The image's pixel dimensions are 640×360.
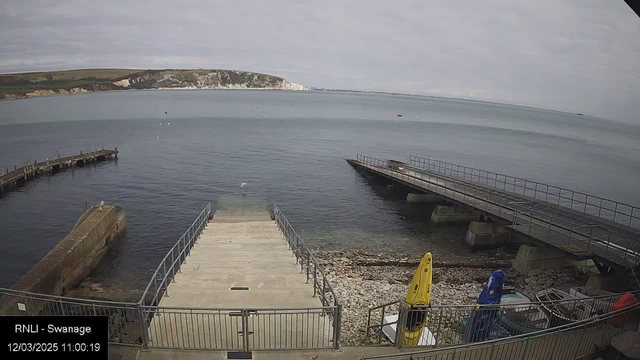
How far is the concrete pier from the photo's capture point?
918 cm

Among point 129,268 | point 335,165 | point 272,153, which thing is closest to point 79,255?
point 129,268

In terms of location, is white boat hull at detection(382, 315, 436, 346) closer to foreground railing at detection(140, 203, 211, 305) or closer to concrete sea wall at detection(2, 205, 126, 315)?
foreground railing at detection(140, 203, 211, 305)

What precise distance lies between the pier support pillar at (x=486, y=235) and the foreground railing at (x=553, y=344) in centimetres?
1697

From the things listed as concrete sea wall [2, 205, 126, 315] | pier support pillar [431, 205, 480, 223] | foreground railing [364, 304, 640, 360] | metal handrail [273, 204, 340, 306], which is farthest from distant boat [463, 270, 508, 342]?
pier support pillar [431, 205, 480, 223]

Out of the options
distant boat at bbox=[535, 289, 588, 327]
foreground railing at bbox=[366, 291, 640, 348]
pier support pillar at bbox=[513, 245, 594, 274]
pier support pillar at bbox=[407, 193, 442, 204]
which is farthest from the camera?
pier support pillar at bbox=[407, 193, 442, 204]

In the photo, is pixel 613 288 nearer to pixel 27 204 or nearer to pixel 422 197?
pixel 422 197

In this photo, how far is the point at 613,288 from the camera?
53.9 feet

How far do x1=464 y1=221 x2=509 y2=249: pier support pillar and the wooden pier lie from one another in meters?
41.9

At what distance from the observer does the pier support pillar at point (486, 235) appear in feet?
86.0

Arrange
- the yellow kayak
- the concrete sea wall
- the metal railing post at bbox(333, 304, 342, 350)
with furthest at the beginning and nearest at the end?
the concrete sea wall < the yellow kayak < the metal railing post at bbox(333, 304, 342, 350)

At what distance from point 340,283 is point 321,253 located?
546 centimetres

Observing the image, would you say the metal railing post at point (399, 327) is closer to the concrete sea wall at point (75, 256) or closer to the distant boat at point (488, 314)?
the distant boat at point (488, 314)
